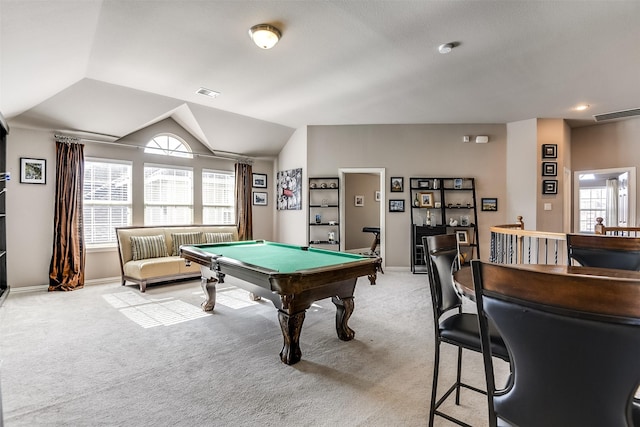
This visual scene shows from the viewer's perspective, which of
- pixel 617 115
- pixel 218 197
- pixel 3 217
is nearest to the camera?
pixel 3 217

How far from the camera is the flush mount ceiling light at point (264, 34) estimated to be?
2.81 metres

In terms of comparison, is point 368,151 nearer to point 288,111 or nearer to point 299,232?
point 288,111

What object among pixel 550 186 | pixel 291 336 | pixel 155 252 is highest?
pixel 550 186

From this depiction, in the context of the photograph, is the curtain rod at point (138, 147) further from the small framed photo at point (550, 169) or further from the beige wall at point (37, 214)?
the small framed photo at point (550, 169)

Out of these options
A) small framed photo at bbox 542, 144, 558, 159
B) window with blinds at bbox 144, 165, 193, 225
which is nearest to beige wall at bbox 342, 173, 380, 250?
window with blinds at bbox 144, 165, 193, 225

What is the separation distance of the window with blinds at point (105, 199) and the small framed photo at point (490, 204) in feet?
21.5

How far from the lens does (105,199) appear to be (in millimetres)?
5180

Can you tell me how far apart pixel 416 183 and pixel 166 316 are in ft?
15.7

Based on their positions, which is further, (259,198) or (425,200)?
(259,198)

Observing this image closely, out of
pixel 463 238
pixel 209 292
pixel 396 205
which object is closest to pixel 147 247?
pixel 209 292

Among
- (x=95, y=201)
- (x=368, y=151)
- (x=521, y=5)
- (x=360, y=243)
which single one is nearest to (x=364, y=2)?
(x=521, y=5)

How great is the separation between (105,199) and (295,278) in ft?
15.3

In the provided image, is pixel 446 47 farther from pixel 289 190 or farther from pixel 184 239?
pixel 184 239

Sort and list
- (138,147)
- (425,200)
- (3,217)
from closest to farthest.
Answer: (3,217) → (138,147) → (425,200)
